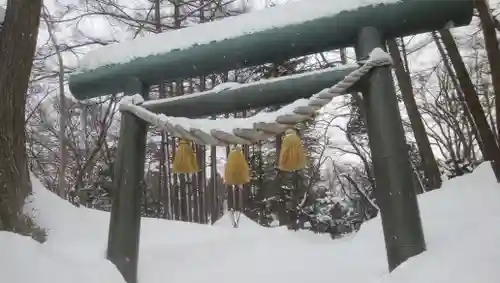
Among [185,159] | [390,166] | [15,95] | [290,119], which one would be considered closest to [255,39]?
[290,119]

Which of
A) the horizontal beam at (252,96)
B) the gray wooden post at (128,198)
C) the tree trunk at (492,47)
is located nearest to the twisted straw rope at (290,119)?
the horizontal beam at (252,96)

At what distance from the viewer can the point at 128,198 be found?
9.98ft

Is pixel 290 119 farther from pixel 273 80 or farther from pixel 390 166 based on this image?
pixel 390 166

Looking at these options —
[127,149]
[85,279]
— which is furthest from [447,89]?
[85,279]

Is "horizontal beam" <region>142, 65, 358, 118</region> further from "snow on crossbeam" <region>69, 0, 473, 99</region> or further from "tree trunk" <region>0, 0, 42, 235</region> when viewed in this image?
"tree trunk" <region>0, 0, 42, 235</region>

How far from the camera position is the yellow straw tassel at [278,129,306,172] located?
2795 millimetres

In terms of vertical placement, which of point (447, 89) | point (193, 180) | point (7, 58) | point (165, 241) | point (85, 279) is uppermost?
point (447, 89)

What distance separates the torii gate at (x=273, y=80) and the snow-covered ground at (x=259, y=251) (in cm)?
29

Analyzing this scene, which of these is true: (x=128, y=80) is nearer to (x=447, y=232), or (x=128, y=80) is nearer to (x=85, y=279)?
(x=85, y=279)

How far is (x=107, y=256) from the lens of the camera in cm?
298

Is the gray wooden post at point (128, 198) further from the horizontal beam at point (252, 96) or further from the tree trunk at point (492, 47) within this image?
the tree trunk at point (492, 47)

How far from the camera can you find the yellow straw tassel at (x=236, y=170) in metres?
2.95

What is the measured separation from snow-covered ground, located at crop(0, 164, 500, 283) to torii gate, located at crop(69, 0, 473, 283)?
0.96 ft

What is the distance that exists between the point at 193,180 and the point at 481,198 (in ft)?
33.9
